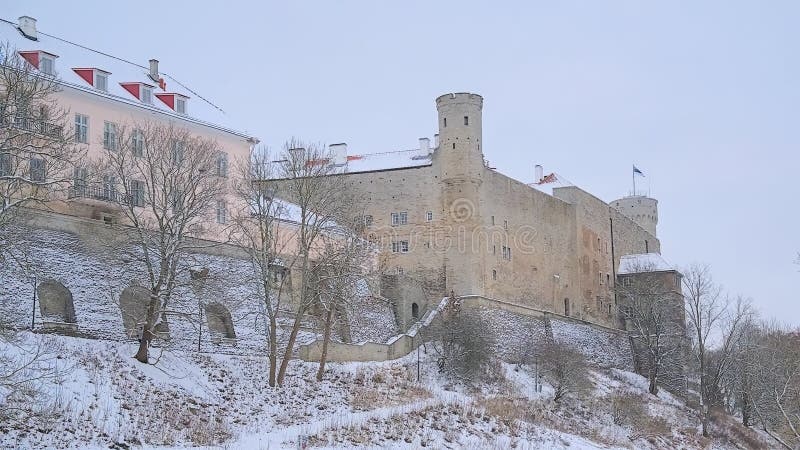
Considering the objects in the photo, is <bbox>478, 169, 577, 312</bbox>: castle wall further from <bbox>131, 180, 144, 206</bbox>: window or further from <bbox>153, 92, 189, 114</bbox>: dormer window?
<bbox>131, 180, 144, 206</bbox>: window

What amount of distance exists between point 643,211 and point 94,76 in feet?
178

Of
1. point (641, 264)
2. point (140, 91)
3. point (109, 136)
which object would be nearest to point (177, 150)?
point (109, 136)

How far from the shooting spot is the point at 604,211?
66688 millimetres

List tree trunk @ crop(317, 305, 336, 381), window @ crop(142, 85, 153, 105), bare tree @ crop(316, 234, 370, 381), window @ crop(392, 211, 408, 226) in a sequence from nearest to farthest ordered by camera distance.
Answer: tree trunk @ crop(317, 305, 336, 381)
bare tree @ crop(316, 234, 370, 381)
window @ crop(142, 85, 153, 105)
window @ crop(392, 211, 408, 226)

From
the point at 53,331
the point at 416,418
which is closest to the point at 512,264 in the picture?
the point at 416,418

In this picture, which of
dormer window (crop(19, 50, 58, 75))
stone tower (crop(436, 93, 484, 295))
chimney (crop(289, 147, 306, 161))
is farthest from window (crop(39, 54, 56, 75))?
stone tower (crop(436, 93, 484, 295))

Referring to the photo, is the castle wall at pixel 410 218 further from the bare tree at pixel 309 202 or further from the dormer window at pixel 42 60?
the dormer window at pixel 42 60

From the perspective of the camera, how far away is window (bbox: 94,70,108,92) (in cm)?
3647

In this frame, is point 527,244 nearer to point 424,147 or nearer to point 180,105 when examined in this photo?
point 424,147

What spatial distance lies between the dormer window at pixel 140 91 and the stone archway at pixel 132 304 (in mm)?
9407

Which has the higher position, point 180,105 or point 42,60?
point 42,60

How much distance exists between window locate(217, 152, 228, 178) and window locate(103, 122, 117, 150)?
4.39 m

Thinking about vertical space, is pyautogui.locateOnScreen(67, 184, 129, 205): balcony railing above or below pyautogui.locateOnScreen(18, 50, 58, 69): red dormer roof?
below

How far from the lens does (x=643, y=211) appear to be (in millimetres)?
80688
